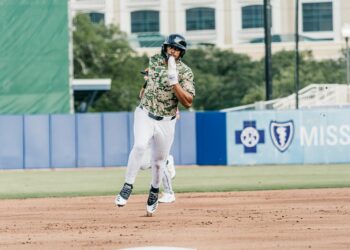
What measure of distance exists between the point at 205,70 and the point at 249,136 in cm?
5226

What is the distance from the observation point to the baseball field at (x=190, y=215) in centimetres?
1030

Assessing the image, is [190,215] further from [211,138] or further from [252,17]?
[252,17]

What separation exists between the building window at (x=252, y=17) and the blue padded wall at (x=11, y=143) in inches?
2449

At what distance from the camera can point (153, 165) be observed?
13000mm

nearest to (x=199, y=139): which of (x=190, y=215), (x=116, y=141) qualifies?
(x=116, y=141)

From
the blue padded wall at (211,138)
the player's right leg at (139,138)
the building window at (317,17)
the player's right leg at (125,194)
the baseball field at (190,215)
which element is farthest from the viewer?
the building window at (317,17)

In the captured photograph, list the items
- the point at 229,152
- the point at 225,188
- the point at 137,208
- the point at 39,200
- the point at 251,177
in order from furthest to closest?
the point at 229,152
the point at 251,177
the point at 225,188
the point at 39,200
the point at 137,208

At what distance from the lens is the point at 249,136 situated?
3034 centimetres

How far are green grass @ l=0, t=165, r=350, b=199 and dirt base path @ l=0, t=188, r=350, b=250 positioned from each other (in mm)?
2313

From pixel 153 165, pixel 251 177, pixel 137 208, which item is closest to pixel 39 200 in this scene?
pixel 137 208

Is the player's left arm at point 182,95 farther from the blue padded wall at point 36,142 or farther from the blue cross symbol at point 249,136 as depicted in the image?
the blue padded wall at point 36,142

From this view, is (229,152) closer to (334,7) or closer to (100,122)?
(100,122)

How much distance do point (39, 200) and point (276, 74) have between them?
60027 millimetres

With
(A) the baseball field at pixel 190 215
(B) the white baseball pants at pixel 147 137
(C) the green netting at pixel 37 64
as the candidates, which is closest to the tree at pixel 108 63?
(C) the green netting at pixel 37 64
